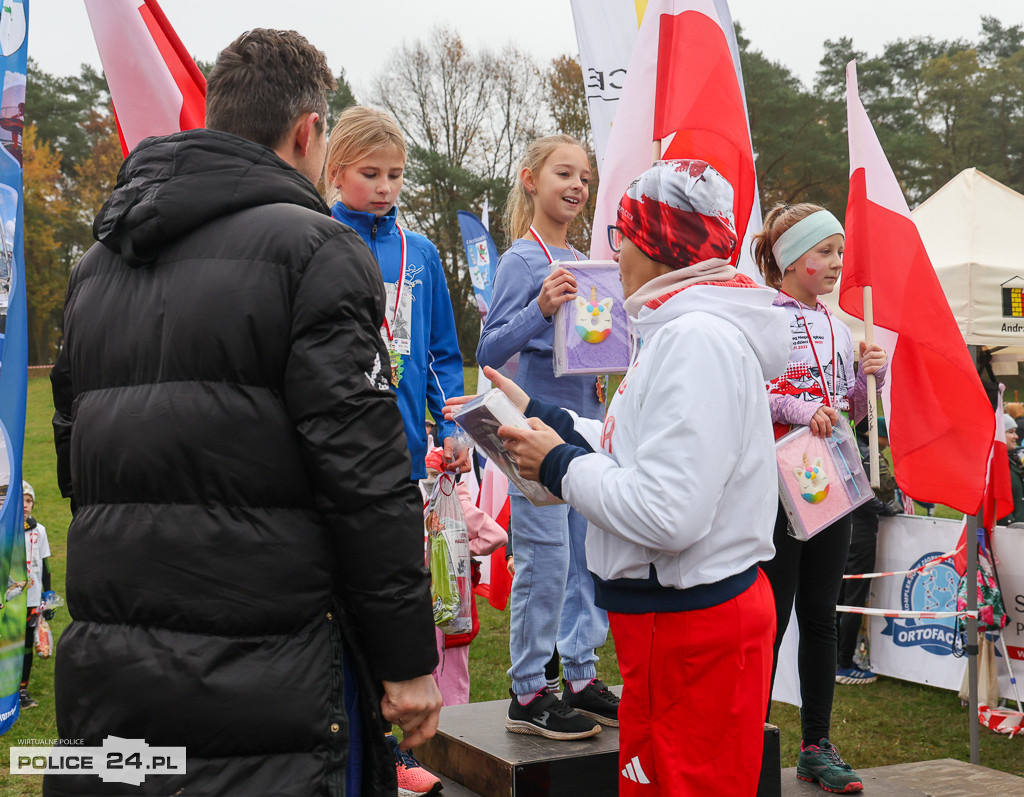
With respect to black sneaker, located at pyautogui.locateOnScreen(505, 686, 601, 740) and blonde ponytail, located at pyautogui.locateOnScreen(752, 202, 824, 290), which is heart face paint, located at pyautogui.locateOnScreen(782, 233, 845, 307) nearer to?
blonde ponytail, located at pyautogui.locateOnScreen(752, 202, 824, 290)

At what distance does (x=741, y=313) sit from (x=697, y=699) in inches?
34.3

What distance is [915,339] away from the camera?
430 cm

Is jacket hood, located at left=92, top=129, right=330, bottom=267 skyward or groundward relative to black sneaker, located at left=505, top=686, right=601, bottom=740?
skyward

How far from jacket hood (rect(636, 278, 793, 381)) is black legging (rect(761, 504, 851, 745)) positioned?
137cm

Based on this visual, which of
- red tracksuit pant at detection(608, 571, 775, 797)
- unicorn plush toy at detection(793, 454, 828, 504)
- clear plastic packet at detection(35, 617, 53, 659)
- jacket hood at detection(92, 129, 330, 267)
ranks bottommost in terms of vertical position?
clear plastic packet at detection(35, 617, 53, 659)

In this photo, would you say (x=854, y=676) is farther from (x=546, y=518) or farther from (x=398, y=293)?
(x=398, y=293)

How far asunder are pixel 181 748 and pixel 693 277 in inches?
57.2

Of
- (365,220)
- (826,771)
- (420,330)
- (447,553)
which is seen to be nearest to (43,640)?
(447,553)

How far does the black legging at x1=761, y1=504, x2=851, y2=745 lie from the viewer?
136 inches

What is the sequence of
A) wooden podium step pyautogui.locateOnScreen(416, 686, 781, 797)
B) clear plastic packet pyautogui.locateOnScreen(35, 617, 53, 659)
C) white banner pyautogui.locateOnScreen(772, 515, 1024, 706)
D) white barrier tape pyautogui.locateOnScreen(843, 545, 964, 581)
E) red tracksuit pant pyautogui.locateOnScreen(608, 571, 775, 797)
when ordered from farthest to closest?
clear plastic packet pyautogui.locateOnScreen(35, 617, 53, 659)
white barrier tape pyautogui.locateOnScreen(843, 545, 964, 581)
white banner pyautogui.locateOnScreen(772, 515, 1024, 706)
wooden podium step pyautogui.locateOnScreen(416, 686, 781, 797)
red tracksuit pant pyautogui.locateOnScreen(608, 571, 775, 797)

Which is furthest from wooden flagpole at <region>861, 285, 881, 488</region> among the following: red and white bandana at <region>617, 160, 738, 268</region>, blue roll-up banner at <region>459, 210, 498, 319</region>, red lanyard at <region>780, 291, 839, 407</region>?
blue roll-up banner at <region>459, 210, 498, 319</region>

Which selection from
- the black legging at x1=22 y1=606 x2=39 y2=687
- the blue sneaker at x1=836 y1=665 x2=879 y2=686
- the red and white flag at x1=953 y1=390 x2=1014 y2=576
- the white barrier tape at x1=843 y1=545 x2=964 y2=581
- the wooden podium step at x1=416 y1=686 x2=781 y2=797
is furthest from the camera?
the blue sneaker at x1=836 y1=665 x2=879 y2=686

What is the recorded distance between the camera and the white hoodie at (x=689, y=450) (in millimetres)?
2018

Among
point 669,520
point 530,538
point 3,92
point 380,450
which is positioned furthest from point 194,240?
point 530,538
